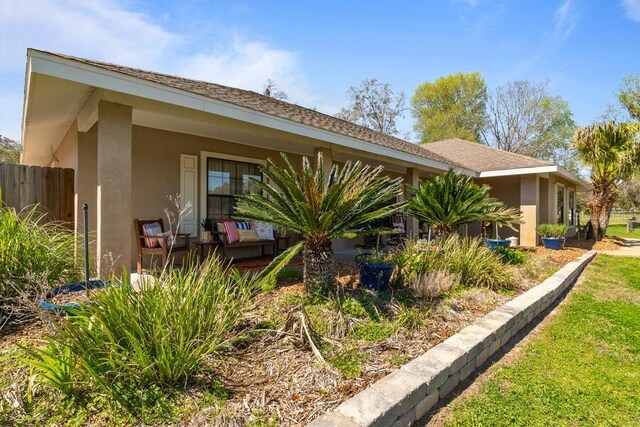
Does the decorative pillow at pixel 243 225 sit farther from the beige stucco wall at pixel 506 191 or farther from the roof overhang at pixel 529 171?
the beige stucco wall at pixel 506 191

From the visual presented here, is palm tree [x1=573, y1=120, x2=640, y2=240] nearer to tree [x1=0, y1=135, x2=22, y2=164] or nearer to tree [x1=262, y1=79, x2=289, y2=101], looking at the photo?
tree [x1=262, y1=79, x2=289, y2=101]

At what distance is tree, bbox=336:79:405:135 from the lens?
32.7 metres

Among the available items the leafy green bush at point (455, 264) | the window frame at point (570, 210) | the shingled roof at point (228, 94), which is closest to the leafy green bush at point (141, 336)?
the shingled roof at point (228, 94)

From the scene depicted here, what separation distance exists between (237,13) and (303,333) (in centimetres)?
754

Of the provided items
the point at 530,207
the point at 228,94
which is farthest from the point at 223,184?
the point at 530,207

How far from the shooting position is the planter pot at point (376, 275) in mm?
4559

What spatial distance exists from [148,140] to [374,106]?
95.0 ft

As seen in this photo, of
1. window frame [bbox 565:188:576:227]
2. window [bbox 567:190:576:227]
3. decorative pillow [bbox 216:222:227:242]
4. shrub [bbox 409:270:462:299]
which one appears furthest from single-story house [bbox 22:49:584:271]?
window [bbox 567:190:576:227]

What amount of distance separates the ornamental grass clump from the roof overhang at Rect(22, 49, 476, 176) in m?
2.69

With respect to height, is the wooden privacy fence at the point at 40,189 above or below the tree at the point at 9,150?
below

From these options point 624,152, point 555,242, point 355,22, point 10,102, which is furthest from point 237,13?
point 624,152

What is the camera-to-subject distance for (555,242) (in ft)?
37.5

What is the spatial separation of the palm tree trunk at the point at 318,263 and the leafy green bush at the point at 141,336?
1.54 meters

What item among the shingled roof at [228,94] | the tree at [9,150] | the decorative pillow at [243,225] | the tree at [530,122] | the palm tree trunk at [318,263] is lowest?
the palm tree trunk at [318,263]
